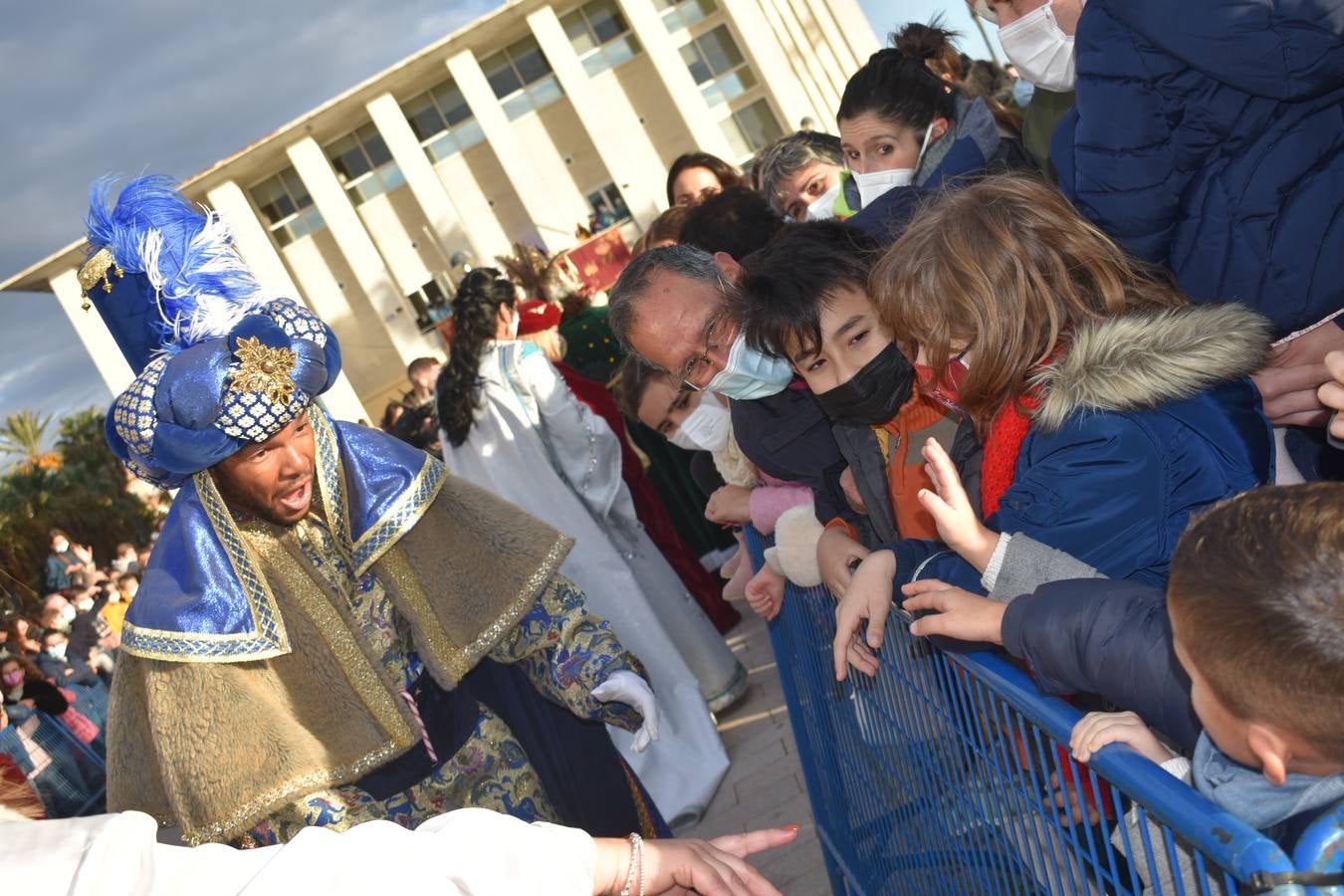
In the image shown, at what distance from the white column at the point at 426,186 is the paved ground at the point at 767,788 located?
26.8m

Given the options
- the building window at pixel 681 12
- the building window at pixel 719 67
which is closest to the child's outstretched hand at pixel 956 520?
the building window at pixel 719 67

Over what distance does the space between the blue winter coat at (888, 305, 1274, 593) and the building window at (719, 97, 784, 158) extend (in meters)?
30.7

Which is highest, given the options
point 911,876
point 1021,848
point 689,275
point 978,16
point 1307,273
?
point 978,16

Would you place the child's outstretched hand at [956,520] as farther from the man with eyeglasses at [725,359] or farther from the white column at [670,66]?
the white column at [670,66]

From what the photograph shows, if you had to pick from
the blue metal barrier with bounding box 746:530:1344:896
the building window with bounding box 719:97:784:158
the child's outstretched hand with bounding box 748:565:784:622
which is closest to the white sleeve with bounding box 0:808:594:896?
the blue metal barrier with bounding box 746:530:1344:896

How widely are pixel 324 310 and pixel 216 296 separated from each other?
3141 cm

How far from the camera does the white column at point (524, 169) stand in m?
30.8

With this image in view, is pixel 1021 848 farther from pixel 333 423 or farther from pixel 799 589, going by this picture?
pixel 333 423

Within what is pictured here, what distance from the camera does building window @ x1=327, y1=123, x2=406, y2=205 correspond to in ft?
107

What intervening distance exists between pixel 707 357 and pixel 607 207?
1144 inches

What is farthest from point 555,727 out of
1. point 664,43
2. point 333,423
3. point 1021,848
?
point 664,43

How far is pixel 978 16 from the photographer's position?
318cm

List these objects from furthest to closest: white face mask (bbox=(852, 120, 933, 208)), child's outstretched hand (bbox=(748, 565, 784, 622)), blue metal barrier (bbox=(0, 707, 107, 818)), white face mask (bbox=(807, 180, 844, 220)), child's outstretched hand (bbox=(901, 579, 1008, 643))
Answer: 1. blue metal barrier (bbox=(0, 707, 107, 818))
2. white face mask (bbox=(807, 180, 844, 220))
3. white face mask (bbox=(852, 120, 933, 208))
4. child's outstretched hand (bbox=(748, 565, 784, 622))
5. child's outstretched hand (bbox=(901, 579, 1008, 643))

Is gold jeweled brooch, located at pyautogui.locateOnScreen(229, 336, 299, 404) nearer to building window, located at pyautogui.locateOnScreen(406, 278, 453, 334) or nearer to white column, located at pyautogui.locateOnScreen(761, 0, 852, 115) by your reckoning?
building window, located at pyautogui.locateOnScreen(406, 278, 453, 334)
